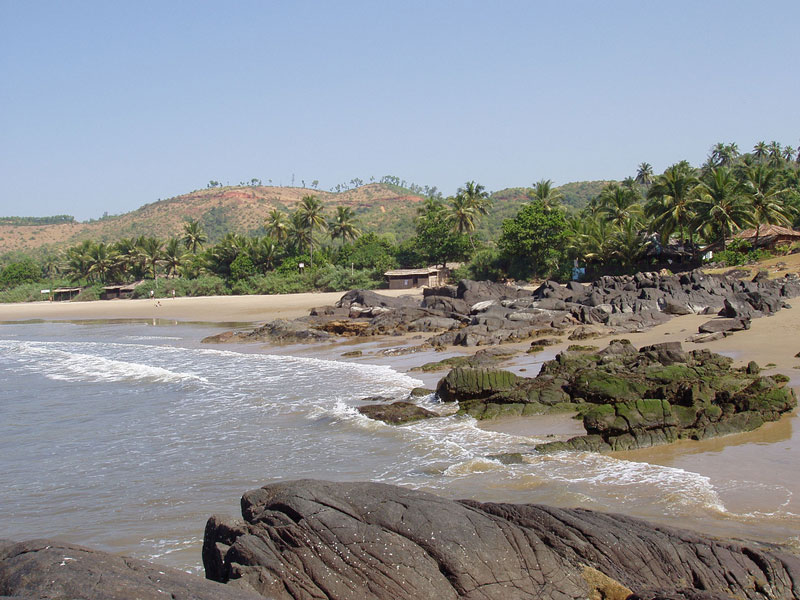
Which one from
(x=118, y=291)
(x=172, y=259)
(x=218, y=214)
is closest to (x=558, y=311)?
(x=172, y=259)

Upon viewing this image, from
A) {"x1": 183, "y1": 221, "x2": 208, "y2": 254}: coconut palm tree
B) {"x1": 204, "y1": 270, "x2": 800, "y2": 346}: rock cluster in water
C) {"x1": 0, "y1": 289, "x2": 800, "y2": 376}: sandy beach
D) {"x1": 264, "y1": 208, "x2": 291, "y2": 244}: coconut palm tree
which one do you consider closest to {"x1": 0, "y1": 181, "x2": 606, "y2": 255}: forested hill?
{"x1": 183, "y1": 221, "x2": 208, "y2": 254}: coconut palm tree

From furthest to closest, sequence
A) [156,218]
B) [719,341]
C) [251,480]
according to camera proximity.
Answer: [156,218] → [719,341] → [251,480]

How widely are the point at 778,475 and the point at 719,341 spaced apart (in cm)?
1040

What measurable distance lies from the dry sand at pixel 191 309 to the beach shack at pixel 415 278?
1884 millimetres

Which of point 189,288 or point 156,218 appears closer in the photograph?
point 189,288

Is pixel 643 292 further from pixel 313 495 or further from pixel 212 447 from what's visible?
pixel 313 495

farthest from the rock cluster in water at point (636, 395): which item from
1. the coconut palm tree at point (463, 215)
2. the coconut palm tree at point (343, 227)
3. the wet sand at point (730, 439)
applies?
the coconut palm tree at point (343, 227)

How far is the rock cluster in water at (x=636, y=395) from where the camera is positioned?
10.1 meters

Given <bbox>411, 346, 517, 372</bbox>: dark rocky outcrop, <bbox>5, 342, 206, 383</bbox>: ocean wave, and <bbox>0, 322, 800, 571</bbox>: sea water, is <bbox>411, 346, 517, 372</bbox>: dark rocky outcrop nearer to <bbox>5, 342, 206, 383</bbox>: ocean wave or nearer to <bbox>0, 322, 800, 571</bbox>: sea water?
<bbox>0, 322, 800, 571</bbox>: sea water

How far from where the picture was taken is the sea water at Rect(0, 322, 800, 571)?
7824mm

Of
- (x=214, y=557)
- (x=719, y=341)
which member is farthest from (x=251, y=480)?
(x=719, y=341)

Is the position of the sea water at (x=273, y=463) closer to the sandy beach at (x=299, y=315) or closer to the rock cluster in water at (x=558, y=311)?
the sandy beach at (x=299, y=315)

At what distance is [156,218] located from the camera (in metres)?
148

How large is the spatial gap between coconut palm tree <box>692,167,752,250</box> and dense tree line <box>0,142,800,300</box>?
0.07 m
